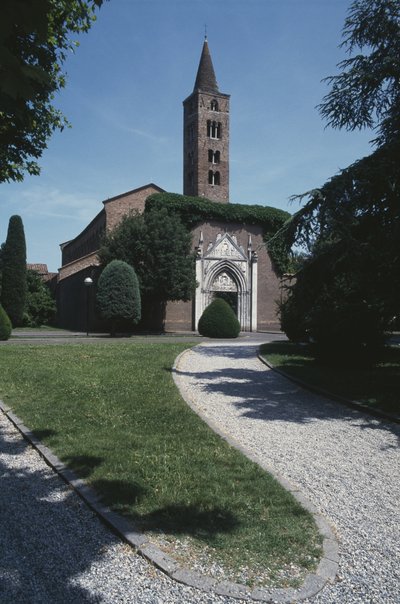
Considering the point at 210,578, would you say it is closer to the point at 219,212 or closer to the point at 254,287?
the point at 254,287

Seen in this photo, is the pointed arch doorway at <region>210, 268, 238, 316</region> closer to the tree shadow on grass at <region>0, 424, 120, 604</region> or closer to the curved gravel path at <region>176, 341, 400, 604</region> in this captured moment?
the curved gravel path at <region>176, 341, 400, 604</region>

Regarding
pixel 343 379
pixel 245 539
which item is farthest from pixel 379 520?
pixel 343 379

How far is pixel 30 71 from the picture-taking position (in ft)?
7.54

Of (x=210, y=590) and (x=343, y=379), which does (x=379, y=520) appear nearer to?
(x=210, y=590)

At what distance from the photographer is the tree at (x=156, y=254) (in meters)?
30.8

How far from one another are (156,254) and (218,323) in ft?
24.4

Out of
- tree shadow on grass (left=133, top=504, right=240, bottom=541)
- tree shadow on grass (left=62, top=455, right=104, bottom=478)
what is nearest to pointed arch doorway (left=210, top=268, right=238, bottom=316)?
tree shadow on grass (left=62, top=455, right=104, bottom=478)

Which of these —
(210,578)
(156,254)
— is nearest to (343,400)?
(210,578)

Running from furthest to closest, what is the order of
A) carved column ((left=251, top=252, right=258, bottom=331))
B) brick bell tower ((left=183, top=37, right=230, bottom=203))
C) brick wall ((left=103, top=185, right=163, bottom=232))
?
brick bell tower ((left=183, top=37, right=230, bottom=203)) → brick wall ((left=103, top=185, right=163, bottom=232)) → carved column ((left=251, top=252, right=258, bottom=331))

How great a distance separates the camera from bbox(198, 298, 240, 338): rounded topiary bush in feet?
85.4

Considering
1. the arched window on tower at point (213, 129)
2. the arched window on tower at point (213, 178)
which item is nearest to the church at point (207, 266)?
the arched window on tower at point (213, 178)

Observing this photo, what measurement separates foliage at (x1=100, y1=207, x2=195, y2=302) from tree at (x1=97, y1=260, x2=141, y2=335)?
3.20 m

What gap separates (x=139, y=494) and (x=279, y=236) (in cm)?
688

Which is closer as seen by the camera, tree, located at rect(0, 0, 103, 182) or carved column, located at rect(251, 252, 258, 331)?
tree, located at rect(0, 0, 103, 182)
